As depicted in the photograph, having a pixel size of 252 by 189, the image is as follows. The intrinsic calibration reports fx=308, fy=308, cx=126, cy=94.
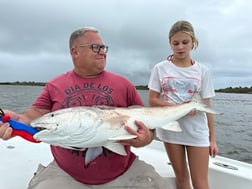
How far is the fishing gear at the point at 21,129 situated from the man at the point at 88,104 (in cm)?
25

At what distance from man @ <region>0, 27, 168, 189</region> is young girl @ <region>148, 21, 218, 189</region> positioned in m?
0.46

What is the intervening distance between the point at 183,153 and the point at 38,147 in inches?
86.2

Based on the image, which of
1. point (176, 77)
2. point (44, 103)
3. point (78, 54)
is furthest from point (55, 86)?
point (176, 77)

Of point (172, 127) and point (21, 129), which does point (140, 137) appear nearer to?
point (172, 127)

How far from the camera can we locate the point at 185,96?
3324 mm

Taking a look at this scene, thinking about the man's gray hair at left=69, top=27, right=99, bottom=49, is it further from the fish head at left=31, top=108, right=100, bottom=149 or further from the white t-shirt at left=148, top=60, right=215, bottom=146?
the fish head at left=31, top=108, right=100, bottom=149

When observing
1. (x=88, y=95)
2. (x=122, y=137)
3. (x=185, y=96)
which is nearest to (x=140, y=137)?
(x=122, y=137)

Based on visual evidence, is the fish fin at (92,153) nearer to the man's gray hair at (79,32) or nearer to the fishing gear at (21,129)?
the fishing gear at (21,129)

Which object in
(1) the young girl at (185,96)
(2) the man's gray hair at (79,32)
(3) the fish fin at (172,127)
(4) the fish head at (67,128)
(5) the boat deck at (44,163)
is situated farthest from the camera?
(5) the boat deck at (44,163)

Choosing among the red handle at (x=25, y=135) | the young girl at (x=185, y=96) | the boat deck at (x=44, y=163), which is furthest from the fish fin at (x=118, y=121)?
the boat deck at (x=44, y=163)

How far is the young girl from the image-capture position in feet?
10.8

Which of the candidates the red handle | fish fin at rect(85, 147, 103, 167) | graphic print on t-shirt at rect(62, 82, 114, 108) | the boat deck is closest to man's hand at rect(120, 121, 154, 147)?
fish fin at rect(85, 147, 103, 167)

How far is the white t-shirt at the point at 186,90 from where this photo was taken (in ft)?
10.9

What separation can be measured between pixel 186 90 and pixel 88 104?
1.11m
